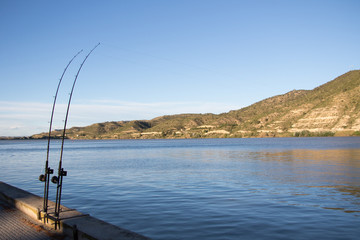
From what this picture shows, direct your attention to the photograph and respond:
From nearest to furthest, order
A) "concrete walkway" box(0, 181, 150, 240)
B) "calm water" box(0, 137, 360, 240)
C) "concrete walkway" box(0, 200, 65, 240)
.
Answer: "concrete walkway" box(0, 181, 150, 240) → "concrete walkway" box(0, 200, 65, 240) → "calm water" box(0, 137, 360, 240)

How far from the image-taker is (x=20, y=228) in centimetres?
955

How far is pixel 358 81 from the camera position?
192625mm

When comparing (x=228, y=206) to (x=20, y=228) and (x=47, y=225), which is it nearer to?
(x=47, y=225)

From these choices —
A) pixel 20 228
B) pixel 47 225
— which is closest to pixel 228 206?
pixel 47 225

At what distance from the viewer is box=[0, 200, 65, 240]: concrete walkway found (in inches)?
345

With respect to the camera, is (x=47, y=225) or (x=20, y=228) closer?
(x=20, y=228)

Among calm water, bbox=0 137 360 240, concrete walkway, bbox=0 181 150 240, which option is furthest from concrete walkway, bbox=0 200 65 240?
calm water, bbox=0 137 360 240

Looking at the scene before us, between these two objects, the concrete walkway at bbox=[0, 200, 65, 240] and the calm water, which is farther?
the calm water

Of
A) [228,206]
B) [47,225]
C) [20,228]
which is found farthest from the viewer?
[228,206]

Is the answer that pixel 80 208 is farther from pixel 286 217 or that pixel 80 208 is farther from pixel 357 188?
pixel 357 188

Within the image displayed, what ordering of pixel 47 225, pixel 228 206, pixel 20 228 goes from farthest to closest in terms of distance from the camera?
pixel 228 206 → pixel 47 225 → pixel 20 228

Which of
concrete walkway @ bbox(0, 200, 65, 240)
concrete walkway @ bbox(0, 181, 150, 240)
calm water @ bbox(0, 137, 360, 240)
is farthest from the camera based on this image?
calm water @ bbox(0, 137, 360, 240)

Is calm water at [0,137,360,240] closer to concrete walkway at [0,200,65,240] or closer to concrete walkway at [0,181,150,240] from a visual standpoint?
concrete walkway at [0,181,150,240]

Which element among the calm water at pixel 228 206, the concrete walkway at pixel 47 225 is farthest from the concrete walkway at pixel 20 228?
the calm water at pixel 228 206
